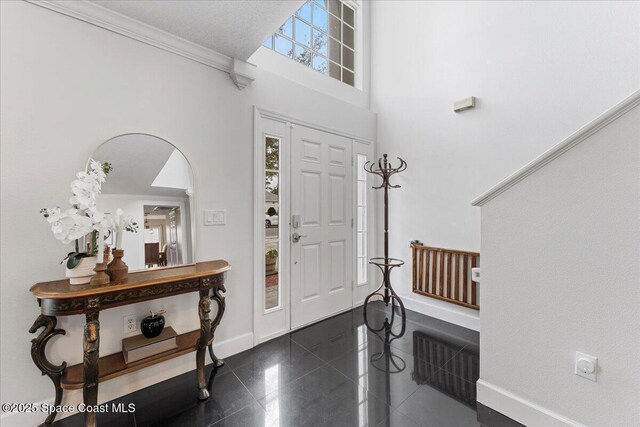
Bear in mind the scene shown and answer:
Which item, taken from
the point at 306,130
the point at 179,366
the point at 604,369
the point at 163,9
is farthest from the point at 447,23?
the point at 179,366

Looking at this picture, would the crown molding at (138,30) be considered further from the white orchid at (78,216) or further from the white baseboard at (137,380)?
the white baseboard at (137,380)

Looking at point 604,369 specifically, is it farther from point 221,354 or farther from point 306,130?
point 306,130

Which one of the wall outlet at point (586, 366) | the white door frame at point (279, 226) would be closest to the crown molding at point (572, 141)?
the wall outlet at point (586, 366)

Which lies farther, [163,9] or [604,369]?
[163,9]

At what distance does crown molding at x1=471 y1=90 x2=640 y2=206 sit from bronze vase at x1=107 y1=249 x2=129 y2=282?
2.26 metres

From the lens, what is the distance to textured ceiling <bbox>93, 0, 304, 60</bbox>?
1.68 metres

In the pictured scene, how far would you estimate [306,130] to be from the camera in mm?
2811

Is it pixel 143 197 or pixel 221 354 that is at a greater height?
pixel 143 197

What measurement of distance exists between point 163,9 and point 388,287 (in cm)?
301

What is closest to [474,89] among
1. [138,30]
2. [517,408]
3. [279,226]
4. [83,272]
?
[279,226]

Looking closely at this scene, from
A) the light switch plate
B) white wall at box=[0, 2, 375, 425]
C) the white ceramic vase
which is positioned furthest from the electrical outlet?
the light switch plate

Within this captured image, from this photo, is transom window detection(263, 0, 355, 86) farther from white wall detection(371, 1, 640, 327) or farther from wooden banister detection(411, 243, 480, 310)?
wooden banister detection(411, 243, 480, 310)

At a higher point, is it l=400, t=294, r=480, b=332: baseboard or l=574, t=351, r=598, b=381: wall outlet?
l=574, t=351, r=598, b=381: wall outlet

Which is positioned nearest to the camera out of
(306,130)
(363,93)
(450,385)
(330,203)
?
(450,385)
